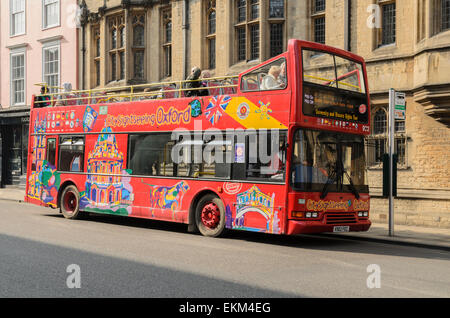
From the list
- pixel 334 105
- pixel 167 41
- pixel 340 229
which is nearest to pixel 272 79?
pixel 334 105

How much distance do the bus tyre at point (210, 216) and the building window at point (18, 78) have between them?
19246 millimetres

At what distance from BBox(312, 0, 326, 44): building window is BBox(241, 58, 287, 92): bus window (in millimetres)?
6589

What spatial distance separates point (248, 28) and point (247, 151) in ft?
28.6

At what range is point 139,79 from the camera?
75.6ft

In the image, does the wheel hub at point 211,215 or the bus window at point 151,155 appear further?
the bus window at point 151,155

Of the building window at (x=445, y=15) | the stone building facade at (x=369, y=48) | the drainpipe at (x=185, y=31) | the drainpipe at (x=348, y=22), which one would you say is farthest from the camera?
the drainpipe at (x=185, y=31)

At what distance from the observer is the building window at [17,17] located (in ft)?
95.0

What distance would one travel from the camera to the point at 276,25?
18328 millimetres

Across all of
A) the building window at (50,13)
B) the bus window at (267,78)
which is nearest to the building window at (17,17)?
the building window at (50,13)

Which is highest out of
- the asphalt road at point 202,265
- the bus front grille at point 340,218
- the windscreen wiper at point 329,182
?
the windscreen wiper at point 329,182

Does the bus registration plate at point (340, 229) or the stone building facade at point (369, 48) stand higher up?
the stone building facade at point (369, 48)

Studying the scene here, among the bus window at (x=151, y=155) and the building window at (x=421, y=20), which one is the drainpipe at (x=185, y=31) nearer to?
the bus window at (x=151, y=155)

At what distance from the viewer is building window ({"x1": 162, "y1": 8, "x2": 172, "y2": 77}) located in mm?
22219

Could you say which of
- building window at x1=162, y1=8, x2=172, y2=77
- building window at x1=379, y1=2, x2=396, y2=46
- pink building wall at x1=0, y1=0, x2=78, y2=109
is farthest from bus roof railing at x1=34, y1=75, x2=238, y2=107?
pink building wall at x1=0, y1=0, x2=78, y2=109
